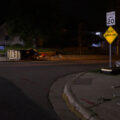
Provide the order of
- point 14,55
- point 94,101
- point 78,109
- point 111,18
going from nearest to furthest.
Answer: point 78,109, point 94,101, point 111,18, point 14,55

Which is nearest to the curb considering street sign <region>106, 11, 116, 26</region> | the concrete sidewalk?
the concrete sidewalk

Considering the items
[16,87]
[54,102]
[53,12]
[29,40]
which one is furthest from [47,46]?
[54,102]

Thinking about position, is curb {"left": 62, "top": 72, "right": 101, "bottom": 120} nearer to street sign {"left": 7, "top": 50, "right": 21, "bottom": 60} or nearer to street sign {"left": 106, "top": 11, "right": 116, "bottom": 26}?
street sign {"left": 106, "top": 11, "right": 116, "bottom": 26}

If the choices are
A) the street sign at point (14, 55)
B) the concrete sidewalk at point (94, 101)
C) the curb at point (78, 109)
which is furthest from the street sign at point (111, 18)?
the street sign at point (14, 55)

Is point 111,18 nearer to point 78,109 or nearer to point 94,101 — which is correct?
point 94,101

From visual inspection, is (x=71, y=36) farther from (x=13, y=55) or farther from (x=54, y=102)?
(x=54, y=102)

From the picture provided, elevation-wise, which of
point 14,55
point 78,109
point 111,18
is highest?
point 111,18

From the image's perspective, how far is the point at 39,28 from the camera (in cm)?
3138

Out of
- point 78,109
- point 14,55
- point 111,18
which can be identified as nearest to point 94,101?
point 78,109

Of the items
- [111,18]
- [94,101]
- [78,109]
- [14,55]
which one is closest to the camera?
[78,109]

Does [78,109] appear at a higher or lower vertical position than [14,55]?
lower

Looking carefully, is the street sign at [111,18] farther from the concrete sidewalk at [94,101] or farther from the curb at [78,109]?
the curb at [78,109]

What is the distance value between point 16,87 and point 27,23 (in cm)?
2272

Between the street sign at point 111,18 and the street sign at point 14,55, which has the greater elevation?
the street sign at point 111,18
